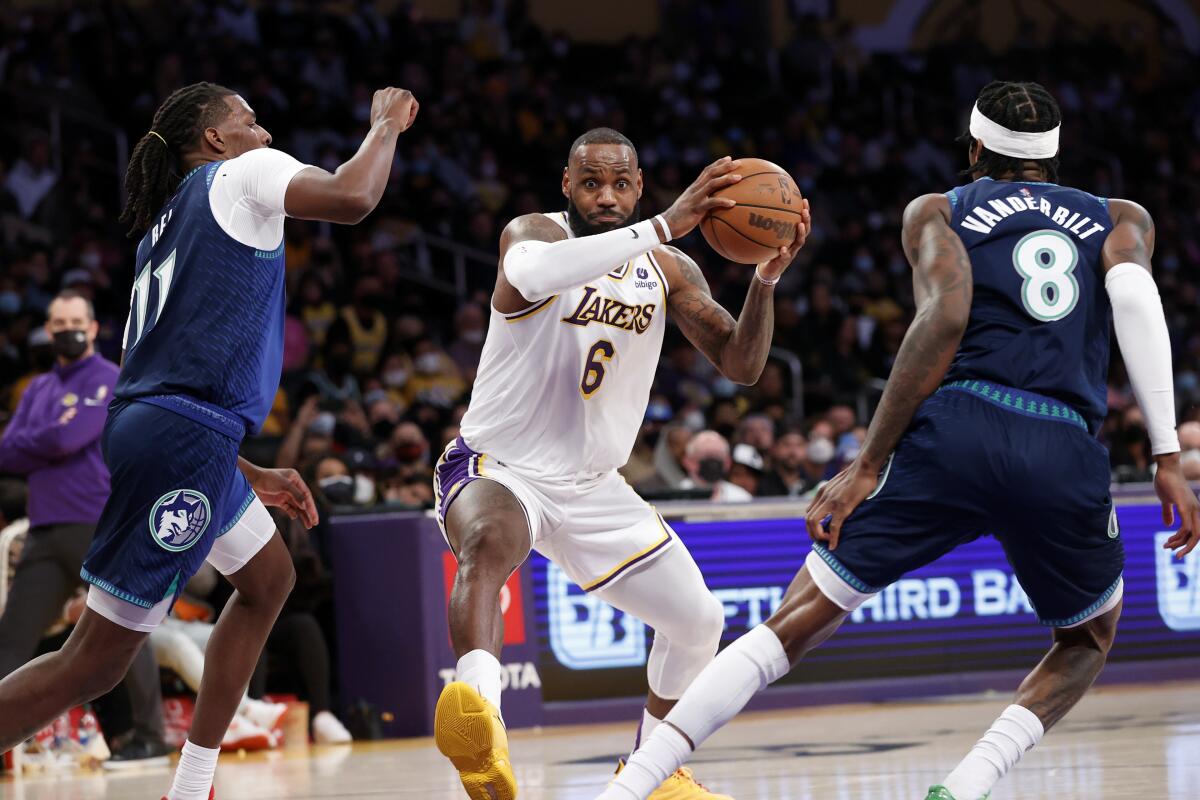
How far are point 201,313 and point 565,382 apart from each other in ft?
4.21

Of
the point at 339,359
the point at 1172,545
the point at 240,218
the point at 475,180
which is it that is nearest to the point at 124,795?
the point at 240,218

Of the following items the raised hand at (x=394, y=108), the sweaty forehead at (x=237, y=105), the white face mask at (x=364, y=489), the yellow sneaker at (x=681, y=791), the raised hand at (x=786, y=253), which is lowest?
the yellow sneaker at (x=681, y=791)

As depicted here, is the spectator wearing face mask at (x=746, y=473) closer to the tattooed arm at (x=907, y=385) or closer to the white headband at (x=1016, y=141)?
the white headband at (x=1016, y=141)

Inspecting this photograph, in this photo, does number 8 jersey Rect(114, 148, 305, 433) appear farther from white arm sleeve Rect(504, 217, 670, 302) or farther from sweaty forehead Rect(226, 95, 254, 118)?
white arm sleeve Rect(504, 217, 670, 302)

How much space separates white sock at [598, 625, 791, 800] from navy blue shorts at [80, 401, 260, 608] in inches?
55.3

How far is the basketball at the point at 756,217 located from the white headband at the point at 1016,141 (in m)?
0.62

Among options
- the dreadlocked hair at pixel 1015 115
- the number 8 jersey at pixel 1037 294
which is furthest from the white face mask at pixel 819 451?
the number 8 jersey at pixel 1037 294

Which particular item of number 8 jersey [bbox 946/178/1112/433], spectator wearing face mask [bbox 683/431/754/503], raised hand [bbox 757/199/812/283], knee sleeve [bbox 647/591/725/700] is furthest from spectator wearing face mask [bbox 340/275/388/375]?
number 8 jersey [bbox 946/178/1112/433]

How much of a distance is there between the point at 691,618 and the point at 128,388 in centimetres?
197

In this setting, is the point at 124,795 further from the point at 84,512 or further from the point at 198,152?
the point at 198,152

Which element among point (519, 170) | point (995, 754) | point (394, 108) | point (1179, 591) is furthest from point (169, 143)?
point (519, 170)

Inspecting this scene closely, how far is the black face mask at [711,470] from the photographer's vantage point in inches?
454

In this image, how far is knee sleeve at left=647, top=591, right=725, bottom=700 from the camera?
545 cm

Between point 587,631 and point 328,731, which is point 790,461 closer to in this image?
point 587,631
